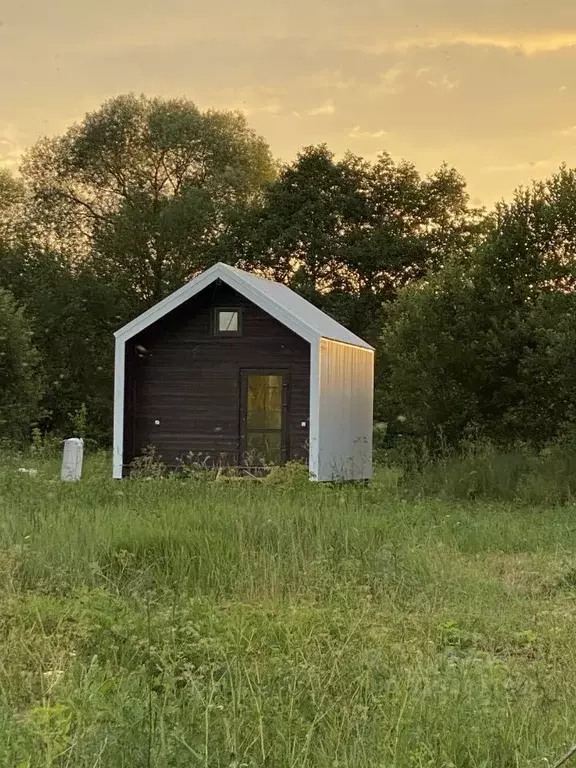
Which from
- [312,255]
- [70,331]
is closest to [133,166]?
[70,331]

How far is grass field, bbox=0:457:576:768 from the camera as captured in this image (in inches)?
140

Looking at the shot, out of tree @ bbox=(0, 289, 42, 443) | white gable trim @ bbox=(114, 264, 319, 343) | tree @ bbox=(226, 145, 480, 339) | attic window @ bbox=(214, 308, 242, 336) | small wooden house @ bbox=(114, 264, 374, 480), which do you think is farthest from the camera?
tree @ bbox=(226, 145, 480, 339)

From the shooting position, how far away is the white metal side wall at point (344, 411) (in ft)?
51.9

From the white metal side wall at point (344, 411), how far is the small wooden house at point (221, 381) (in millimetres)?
57

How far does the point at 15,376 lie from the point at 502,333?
13675mm

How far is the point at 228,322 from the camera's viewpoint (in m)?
16.7

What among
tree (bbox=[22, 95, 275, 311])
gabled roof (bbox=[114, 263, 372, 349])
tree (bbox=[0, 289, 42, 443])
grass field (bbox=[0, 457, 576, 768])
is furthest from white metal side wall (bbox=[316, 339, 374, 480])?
tree (bbox=[22, 95, 275, 311])

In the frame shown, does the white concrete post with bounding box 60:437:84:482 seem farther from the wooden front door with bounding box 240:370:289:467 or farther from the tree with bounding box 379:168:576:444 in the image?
the tree with bounding box 379:168:576:444

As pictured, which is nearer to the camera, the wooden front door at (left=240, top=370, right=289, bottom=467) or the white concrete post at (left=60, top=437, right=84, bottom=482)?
the white concrete post at (left=60, top=437, right=84, bottom=482)

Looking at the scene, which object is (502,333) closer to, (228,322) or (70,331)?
(228,322)

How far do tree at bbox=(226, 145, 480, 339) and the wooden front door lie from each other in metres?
14.8

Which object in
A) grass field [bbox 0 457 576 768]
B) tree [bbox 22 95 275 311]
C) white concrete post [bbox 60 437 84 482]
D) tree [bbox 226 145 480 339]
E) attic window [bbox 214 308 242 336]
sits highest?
tree [bbox 22 95 275 311]

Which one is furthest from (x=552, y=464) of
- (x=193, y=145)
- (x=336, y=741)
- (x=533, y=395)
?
(x=193, y=145)

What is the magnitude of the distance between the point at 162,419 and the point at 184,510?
8436 mm
